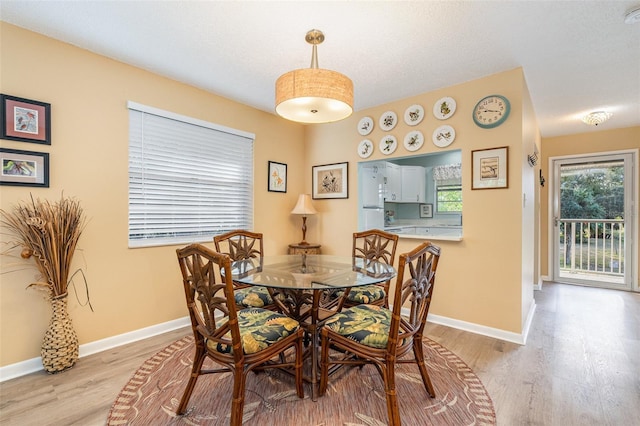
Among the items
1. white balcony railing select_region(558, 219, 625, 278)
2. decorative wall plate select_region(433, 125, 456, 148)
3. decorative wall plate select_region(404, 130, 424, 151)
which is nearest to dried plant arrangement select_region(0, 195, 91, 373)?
decorative wall plate select_region(404, 130, 424, 151)

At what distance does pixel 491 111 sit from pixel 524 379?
7.30 ft

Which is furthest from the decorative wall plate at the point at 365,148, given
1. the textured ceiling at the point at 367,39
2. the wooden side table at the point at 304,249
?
the wooden side table at the point at 304,249

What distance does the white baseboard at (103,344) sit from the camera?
6.88ft

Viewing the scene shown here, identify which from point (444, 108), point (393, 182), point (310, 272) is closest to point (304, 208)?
point (393, 182)

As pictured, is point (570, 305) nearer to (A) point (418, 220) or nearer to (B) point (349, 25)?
(A) point (418, 220)

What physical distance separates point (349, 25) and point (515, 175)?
192cm

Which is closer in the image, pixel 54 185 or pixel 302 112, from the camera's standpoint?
pixel 302 112

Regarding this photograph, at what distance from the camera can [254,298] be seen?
2.33m

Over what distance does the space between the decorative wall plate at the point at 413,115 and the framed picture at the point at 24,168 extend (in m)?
3.27

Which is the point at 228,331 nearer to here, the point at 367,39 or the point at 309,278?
the point at 309,278

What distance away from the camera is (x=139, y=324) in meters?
2.75

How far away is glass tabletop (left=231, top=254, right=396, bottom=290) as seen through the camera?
1839mm

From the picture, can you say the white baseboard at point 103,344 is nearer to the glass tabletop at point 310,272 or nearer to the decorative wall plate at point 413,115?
the glass tabletop at point 310,272

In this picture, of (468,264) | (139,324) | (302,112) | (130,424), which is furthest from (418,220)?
(130,424)
